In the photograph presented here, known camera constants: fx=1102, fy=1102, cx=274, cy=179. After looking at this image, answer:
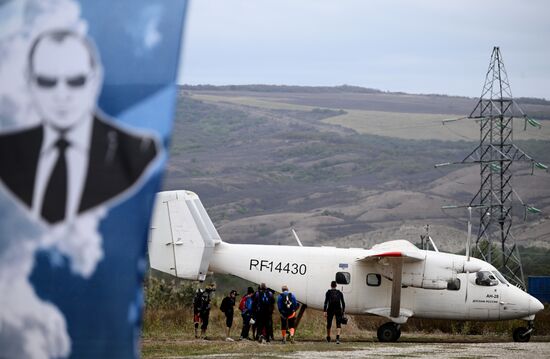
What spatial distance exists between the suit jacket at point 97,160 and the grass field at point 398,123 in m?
138

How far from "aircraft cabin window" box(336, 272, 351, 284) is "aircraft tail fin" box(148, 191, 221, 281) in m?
3.34

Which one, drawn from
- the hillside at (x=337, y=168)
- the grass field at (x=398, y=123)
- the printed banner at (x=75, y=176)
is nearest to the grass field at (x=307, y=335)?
the printed banner at (x=75, y=176)

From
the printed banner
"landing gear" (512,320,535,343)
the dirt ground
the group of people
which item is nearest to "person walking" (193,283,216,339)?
the group of people

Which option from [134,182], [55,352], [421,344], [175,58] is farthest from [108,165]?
[421,344]

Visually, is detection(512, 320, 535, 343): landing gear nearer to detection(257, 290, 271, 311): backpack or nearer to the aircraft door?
the aircraft door

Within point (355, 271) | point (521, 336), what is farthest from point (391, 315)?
point (521, 336)

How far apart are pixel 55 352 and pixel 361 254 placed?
2379cm

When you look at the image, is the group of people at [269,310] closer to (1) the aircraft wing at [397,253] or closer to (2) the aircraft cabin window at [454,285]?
(1) the aircraft wing at [397,253]

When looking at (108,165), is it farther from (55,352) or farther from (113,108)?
(55,352)

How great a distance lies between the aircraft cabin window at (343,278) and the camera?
95.9ft

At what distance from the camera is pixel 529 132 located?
140875 mm

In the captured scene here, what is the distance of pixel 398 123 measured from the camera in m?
176

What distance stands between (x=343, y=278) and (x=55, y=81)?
23.7 m

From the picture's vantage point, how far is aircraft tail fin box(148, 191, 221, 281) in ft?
94.3
